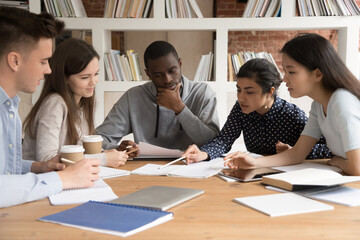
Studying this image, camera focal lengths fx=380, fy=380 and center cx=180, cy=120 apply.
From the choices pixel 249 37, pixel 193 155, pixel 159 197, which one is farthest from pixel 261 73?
pixel 249 37

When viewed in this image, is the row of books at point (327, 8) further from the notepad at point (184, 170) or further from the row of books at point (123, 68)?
the notepad at point (184, 170)

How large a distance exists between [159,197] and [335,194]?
1.66 ft

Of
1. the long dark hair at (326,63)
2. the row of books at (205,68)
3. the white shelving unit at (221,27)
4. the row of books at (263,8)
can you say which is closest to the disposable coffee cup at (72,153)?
the long dark hair at (326,63)

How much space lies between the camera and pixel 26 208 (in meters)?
0.98

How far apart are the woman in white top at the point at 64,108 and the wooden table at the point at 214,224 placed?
52 cm

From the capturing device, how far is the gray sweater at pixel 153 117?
2213 millimetres

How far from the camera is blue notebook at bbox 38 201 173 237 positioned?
0.81 m

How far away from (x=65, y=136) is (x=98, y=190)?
62cm

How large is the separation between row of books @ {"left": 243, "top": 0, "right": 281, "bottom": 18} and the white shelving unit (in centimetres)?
5

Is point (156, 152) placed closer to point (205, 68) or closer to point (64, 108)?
point (64, 108)

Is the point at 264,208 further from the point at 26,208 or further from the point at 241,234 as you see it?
the point at 26,208

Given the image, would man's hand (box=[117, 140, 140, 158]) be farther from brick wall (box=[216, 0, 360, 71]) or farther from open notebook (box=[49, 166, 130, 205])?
brick wall (box=[216, 0, 360, 71])

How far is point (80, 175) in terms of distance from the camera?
1.16 m

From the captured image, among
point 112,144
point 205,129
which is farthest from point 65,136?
point 205,129
